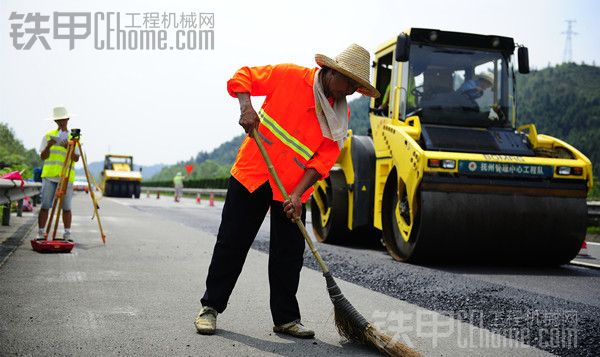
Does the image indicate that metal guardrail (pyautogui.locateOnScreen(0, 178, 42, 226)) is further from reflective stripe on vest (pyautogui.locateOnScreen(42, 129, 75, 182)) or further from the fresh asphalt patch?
the fresh asphalt patch

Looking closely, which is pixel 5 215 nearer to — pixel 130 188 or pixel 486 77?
pixel 486 77

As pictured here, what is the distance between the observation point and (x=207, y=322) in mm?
4227

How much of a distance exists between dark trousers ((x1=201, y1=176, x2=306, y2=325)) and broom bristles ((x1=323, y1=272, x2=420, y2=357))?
31 cm

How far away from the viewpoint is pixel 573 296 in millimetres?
6094

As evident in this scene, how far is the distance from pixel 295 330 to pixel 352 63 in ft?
5.39

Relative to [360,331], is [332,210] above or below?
above

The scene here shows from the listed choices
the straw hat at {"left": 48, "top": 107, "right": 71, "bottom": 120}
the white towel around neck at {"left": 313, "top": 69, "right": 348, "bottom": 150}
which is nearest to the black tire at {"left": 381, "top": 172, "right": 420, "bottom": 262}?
the white towel around neck at {"left": 313, "top": 69, "right": 348, "bottom": 150}

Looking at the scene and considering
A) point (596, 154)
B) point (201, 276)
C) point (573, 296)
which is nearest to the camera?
point (573, 296)

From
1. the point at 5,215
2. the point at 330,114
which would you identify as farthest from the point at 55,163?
the point at 330,114

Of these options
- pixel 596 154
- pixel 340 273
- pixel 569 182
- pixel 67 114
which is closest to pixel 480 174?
pixel 569 182

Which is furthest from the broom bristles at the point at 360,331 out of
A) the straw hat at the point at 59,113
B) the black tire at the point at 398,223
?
the straw hat at the point at 59,113

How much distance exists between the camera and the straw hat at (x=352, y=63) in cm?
420

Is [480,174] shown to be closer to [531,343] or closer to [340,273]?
[340,273]

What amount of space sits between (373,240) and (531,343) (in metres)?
6.86
